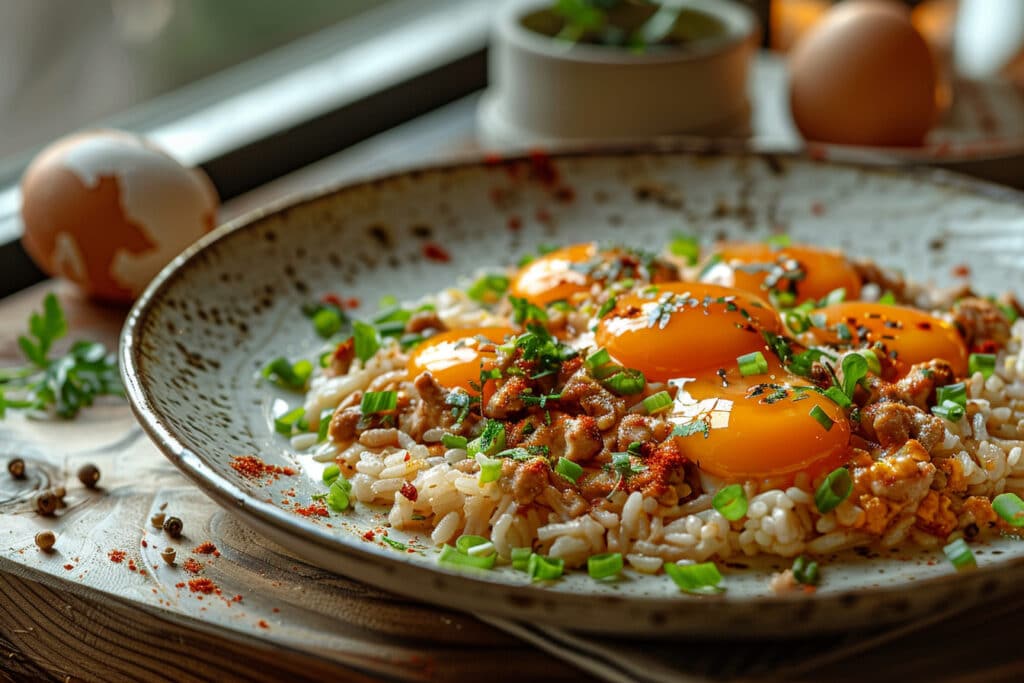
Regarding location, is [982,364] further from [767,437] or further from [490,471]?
[490,471]

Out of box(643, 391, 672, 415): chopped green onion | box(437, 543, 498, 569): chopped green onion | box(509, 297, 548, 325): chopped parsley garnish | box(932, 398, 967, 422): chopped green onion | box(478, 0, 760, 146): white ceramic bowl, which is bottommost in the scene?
box(437, 543, 498, 569): chopped green onion

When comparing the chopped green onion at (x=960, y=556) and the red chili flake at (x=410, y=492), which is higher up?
the red chili flake at (x=410, y=492)

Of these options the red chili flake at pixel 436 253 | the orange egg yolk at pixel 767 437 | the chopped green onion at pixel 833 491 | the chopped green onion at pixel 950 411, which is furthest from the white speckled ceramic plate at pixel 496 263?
the chopped green onion at pixel 950 411

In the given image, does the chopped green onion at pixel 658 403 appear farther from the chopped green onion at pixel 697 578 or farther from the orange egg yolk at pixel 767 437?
the chopped green onion at pixel 697 578

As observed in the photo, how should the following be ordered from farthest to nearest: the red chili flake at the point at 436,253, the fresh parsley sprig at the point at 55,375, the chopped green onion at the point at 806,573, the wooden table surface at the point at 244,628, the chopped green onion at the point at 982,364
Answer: the red chili flake at the point at 436,253
the fresh parsley sprig at the point at 55,375
the chopped green onion at the point at 982,364
the chopped green onion at the point at 806,573
the wooden table surface at the point at 244,628

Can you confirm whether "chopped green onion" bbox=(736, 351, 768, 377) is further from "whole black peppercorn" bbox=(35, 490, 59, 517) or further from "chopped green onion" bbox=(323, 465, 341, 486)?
"whole black peppercorn" bbox=(35, 490, 59, 517)

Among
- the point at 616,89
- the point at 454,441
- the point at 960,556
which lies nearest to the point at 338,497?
the point at 454,441

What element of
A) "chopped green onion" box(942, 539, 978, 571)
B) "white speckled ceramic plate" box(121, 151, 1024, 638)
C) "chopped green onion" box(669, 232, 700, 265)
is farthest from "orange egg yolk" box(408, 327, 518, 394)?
"chopped green onion" box(942, 539, 978, 571)

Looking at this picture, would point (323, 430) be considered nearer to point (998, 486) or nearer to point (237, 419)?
point (237, 419)
